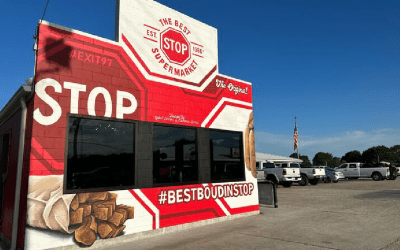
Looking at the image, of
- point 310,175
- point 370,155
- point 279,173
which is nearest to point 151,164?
point 279,173

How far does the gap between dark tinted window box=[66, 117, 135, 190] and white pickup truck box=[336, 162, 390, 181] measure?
3085cm

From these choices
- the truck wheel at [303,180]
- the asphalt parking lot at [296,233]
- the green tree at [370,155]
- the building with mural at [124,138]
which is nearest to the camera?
the building with mural at [124,138]

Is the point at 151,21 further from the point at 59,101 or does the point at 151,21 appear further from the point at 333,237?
the point at 333,237

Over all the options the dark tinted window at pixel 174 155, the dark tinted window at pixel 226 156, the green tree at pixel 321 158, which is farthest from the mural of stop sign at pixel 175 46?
the green tree at pixel 321 158

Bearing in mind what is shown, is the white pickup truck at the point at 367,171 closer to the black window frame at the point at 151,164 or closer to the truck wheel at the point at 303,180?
the truck wheel at the point at 303,180

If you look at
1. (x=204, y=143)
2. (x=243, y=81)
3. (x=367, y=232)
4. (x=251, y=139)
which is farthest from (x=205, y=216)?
(x=243, y=81)

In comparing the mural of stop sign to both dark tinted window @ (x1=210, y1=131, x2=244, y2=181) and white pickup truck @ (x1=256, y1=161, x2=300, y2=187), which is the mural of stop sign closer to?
dark tinted window @ (x1=210, y1=131, x2=244, y2=181)

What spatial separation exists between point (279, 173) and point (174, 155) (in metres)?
16.6

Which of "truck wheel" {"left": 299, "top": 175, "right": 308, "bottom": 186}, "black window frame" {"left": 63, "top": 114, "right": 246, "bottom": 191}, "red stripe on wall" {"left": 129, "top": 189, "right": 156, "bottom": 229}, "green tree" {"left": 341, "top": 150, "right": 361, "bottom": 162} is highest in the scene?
"green tree" {"left": 341, "top": 150, "right": 361, "bottom": 162}

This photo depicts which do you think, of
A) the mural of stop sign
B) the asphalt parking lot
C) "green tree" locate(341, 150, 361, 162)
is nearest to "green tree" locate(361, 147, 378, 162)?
"green tree" locate(341, 150, 361, 162)

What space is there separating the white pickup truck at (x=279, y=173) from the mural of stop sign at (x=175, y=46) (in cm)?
1639

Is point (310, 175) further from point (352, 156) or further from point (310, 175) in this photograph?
point (352, 156)

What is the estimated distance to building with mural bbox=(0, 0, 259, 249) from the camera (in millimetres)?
5777

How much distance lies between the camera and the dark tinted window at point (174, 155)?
747 centimetres
